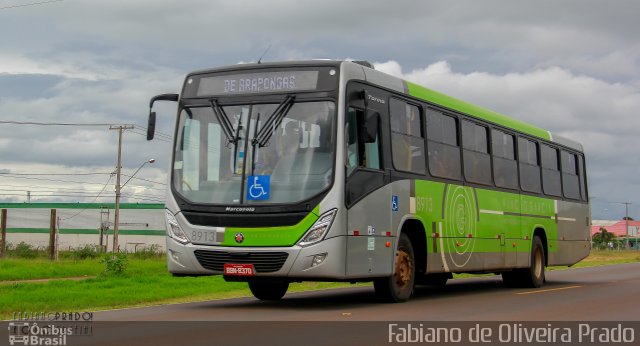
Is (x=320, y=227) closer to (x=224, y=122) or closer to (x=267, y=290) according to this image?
(x=224, y=122)

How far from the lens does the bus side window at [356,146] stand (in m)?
14.4

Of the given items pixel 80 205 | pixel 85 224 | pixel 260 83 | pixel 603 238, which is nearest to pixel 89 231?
pixel 85 224

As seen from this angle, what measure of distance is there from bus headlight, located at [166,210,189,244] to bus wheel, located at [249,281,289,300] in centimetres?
232

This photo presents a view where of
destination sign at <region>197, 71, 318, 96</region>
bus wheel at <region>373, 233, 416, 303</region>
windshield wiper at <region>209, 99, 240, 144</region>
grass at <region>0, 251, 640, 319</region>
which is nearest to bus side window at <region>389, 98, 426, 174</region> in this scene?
bus wheel at <region>373, 233, 416, 303</region>

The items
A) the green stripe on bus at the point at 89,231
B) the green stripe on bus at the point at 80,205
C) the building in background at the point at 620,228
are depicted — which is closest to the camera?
the green stripe on bus at the point at 89,231

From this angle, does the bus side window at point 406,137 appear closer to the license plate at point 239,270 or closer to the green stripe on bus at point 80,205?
the license plate at point 239,270

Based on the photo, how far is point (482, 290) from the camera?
20.9 metres

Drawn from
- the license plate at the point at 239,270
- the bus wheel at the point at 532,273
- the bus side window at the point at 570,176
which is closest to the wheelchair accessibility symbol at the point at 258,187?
the license plate at the point at 239,270

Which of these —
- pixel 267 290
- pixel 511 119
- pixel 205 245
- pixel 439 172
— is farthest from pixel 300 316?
pixel 511 119

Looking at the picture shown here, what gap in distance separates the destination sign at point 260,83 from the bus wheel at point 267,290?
3618 mm

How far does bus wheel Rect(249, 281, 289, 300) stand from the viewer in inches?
659

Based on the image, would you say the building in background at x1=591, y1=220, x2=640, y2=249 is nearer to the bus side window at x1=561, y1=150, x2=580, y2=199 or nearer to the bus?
the bus side window at x1=561, y1=150, x2=580, y2=199

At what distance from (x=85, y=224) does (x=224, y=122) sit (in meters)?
77.2

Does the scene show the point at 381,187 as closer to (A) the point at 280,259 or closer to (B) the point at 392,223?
(B) the point at 392,223
